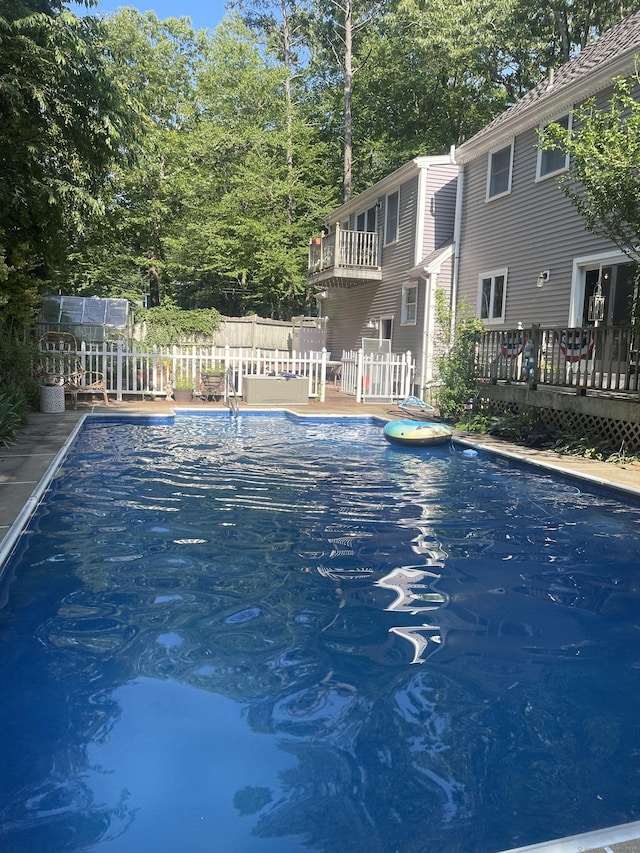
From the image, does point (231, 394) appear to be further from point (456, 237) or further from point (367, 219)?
point (367, 219)

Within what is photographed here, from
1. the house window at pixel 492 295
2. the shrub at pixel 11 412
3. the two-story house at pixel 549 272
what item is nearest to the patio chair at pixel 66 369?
the shrub at pixel 11 412

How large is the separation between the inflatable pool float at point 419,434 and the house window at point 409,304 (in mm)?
8268

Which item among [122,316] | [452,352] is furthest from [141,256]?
[452,352]

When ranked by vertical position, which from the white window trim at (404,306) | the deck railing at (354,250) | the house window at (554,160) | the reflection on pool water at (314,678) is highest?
the house window at (554,160)

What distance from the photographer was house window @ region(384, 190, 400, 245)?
63.2 feet

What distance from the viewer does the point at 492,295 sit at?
597 inches

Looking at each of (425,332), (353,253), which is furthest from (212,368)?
(353,253)

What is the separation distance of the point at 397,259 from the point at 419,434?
10.3 meters

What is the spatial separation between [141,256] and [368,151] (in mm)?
11745

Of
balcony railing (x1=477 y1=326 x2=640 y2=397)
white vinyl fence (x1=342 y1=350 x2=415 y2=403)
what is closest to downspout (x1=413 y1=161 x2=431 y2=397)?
white vinyl fence (x1=342 y1=350 x2=415 y2=403)

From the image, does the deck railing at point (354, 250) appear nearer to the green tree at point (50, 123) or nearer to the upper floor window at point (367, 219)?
the upper floor window at point (367, 219)

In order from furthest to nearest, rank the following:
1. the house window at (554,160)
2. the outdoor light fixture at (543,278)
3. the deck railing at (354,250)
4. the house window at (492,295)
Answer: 1. the deck railing at (354,250)
2. the house window at (492,295)
3. the outdoor light fixture at (543,278)
4. the house window at (554,160)

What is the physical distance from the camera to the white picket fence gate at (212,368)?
15.7 meters

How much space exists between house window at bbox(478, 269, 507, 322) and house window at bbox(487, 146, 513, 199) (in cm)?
188
